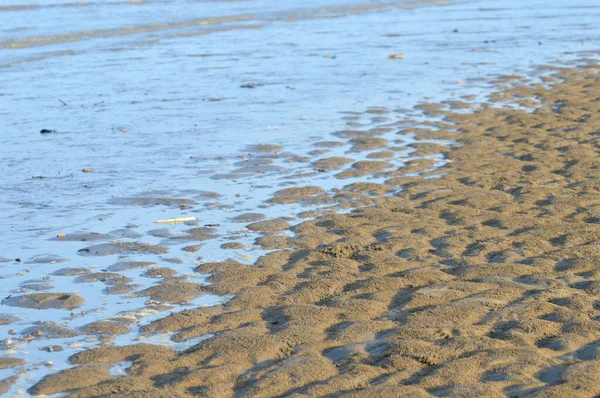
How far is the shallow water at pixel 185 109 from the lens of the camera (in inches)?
256

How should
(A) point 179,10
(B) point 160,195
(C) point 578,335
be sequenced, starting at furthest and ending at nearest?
(A) point 179,10, (B) point 160,195, (C) point 578,335

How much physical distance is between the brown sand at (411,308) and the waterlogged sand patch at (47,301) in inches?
26.4

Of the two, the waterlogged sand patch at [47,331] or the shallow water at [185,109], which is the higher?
the waterlogged sand patch at [47,331]

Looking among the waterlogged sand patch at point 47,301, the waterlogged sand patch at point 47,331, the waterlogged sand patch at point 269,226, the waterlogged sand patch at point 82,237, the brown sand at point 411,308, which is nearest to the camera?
the brown sand at point 411,308

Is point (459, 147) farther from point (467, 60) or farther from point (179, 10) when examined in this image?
point (179, 10)

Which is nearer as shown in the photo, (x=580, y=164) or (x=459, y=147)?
(x=580, y=164)

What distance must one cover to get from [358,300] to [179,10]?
26313mm

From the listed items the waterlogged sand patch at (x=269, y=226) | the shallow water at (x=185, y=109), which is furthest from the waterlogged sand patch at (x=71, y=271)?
the waterlogged sand patch at (x=269, y=226)

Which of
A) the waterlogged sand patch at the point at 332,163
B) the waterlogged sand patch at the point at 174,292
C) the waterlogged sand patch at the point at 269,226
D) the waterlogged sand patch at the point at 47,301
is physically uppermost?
the waterlogged sand patch at the point at 47,301

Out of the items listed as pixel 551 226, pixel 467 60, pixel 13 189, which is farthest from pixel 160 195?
pixel 467 60

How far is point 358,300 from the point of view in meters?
5.52

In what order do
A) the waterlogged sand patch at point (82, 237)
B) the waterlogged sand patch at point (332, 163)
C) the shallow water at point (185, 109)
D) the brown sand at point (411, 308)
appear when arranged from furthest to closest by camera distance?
the waterlogged sand patch at point (332, 163)
the waterlogged sand patch at point (82, 237)
the shallow water at point (185, 109)
the brown sand at point (411, 308)

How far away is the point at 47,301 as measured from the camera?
222 inches

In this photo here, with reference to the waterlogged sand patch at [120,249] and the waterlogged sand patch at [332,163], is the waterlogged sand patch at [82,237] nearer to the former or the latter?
the waterlogged sand patch at [120,249]
